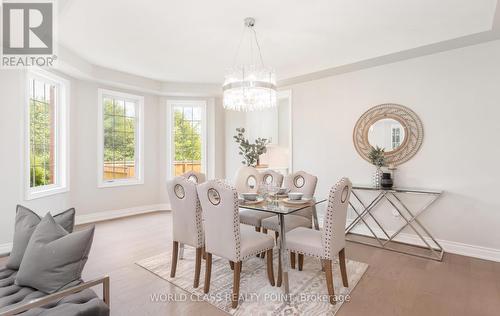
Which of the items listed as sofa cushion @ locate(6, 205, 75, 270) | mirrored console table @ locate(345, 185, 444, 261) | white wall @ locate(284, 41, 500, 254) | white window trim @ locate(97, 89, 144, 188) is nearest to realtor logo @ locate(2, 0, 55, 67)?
white window trim @ locate(97, 89, 144, 188)

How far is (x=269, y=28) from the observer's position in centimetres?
313

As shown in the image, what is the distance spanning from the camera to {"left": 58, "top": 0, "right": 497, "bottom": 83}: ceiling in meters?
2.66

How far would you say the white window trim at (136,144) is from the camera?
4984 millimetres

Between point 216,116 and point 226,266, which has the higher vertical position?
point 216,116

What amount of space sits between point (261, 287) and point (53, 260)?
5.63 feet

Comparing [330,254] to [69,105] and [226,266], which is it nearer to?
[226,266]

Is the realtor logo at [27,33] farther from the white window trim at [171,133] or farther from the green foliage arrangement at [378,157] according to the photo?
the green foliage arrangement at [378,157]

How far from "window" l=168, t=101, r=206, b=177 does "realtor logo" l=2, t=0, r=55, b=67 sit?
2529 mm

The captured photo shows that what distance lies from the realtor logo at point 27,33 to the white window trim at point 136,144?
4.33 ft

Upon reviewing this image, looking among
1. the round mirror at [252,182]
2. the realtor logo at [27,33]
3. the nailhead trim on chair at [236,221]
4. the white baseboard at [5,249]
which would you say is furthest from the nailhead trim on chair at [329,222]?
the white baseboard at [5,249]

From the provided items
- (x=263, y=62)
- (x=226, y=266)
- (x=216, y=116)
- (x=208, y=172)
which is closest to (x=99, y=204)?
(x=208, y=172)

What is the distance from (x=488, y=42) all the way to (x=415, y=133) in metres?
1.30

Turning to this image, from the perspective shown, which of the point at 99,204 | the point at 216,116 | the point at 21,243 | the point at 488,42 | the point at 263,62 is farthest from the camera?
the point at 216,116

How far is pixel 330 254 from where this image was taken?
2.26 m
